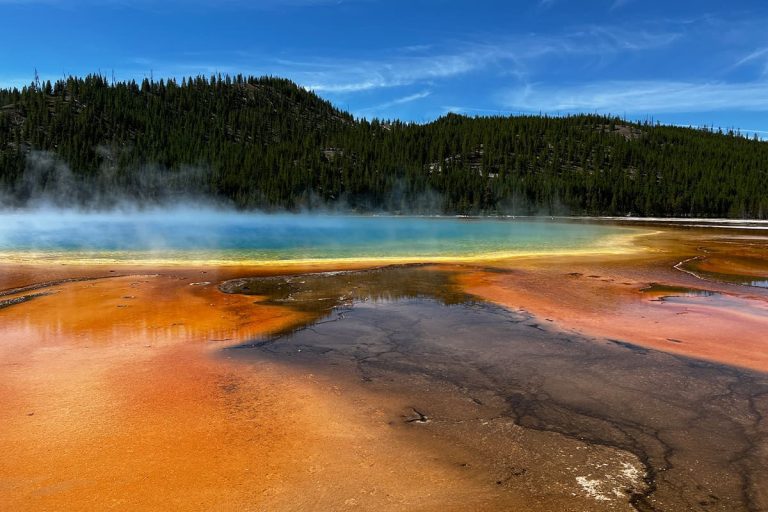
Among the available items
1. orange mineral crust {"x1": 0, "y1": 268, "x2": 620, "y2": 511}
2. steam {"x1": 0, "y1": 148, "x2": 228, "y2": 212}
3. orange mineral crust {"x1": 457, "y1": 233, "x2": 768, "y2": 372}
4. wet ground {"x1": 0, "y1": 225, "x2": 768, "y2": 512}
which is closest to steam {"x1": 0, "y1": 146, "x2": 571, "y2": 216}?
steam {"x1": 0, "y1": 148, "x2": 228, "y2": 212}

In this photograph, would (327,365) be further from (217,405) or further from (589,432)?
(589,432)

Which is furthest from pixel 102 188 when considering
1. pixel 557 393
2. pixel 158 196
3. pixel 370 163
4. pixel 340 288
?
pixel 557 393

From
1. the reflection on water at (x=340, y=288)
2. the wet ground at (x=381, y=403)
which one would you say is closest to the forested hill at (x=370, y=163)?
the reflection on water at (x=340, y=288)

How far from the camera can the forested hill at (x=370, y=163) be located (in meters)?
105

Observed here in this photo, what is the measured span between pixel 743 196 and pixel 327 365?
121651 mm

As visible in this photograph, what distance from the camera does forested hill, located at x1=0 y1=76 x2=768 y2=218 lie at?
10500 centimetres

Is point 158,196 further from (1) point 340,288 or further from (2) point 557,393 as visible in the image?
(2) point 557,393

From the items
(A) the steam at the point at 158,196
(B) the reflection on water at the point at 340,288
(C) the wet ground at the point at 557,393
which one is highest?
(A) the steam at the point at 158,196

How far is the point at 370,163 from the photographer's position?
12825 centimetres

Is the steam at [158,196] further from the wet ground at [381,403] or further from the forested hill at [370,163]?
the wet ground at [381,403]

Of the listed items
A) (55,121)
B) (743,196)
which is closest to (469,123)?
(743,196)

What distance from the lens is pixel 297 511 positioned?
14.6ft

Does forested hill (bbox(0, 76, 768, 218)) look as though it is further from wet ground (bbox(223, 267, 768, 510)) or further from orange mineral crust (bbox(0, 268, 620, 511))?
orange mineral crust (bbox(0, 268, 620, 511))

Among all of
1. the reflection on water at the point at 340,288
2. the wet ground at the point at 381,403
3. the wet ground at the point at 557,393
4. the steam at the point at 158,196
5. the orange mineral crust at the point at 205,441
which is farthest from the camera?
the steam at the point at 158,196
